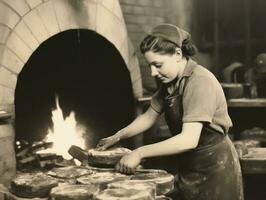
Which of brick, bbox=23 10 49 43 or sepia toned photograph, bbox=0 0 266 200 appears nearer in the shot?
sepia toned photograph, bbox=0 0 266 200

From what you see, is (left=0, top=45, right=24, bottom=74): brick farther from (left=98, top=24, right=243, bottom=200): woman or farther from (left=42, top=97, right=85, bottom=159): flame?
(left=42, top=97, right=85, bottom=159): flame

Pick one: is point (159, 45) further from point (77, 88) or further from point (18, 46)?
point (77, 88)

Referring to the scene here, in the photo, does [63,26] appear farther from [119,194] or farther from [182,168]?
[119,194]

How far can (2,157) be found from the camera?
371 centimetres

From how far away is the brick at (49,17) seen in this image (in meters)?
4.07

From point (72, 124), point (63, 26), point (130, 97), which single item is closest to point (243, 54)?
point (130, 97)

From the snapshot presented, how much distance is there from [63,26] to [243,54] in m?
3.89

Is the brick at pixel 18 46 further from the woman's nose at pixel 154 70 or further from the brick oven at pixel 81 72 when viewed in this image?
the woman's nose at pixel 154 70

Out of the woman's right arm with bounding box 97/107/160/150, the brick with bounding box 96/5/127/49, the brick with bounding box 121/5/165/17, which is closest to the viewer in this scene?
the woman's right arm with bounding box 97/107/160/150

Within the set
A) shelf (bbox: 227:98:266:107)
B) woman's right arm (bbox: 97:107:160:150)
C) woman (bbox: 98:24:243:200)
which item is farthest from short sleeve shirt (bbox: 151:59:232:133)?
shelf (bbox: 227:98:266:107)

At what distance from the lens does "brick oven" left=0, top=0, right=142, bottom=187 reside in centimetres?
449

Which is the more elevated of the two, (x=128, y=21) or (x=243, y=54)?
(x=128, y=21)

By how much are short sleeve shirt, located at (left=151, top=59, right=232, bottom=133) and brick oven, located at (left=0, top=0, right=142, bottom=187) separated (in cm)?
169

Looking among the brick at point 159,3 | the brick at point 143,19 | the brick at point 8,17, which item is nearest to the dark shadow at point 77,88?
the brick at point 143,19
